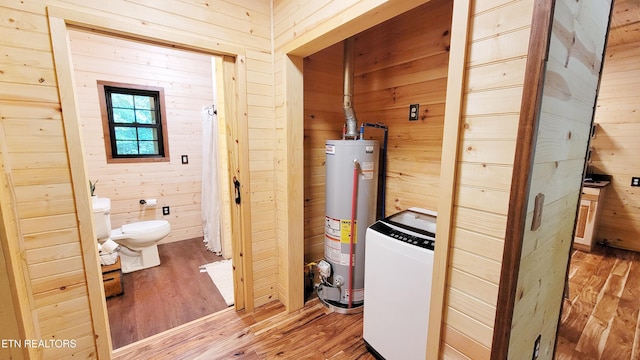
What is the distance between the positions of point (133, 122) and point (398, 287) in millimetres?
3599

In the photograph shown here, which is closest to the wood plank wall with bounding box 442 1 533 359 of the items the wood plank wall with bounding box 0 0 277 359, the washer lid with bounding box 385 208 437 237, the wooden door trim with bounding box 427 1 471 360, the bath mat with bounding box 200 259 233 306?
the wooden door trim with bounding box 427 1 471 360

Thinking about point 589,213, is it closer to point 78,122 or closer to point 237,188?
point 237,188

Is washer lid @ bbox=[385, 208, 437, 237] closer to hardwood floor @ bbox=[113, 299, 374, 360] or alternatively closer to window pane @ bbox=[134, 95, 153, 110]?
hardwood floor @ bbox=[113, 299, 374, 360]

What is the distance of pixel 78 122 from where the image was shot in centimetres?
134

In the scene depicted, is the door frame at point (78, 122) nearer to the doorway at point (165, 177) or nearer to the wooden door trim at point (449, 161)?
the doorway at point (165, 177)

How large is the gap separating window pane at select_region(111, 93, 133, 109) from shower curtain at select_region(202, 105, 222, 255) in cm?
90

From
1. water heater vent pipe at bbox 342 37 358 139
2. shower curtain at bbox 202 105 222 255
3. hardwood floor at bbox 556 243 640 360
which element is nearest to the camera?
hardwood floor at bbox 556 243 640 360

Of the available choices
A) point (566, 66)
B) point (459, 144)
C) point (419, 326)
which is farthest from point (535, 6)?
point (419, 326)

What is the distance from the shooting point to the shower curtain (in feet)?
9.96

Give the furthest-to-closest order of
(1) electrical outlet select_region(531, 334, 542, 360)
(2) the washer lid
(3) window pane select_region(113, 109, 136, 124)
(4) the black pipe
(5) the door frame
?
(3) window pane select_region(113, 109, 136, 124) → (4) the black pipe → (2) the washer lid → (5) the door frame → (1) electrical outlet select_region(531, 334, 542, 360)

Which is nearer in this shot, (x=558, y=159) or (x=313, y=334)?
(x=558, y=159)

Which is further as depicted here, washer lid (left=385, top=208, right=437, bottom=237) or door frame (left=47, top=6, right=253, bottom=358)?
washer lid (left=385, top=208, right=437, bottom=237)

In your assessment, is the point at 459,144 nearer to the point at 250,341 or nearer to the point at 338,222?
the point at 338,222

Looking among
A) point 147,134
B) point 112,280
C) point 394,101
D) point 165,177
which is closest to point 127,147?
point 147,134
